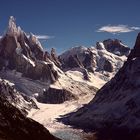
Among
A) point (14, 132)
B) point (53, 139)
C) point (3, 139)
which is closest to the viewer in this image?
point (3, 139)

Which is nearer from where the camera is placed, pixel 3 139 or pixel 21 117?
pixel 3 139

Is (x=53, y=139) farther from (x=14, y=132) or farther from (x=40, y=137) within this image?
(x=14, y=132)

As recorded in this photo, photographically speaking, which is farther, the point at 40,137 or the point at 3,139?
the point at 40,137

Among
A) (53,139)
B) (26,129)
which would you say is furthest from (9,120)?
(53,139)

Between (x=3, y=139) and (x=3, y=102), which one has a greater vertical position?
(x=3, y=102)

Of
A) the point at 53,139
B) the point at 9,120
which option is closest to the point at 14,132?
the point at 9,120

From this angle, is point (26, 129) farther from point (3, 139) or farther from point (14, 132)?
point (3, 139)

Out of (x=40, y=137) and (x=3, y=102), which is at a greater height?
(x=3, y=102)

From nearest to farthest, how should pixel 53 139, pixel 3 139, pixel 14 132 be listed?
1. pixel 3 139
2. pixel 14 132
3. pixel 53 139

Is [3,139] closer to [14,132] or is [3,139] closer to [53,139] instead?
[14,132]
